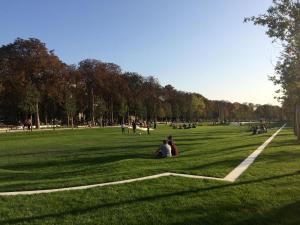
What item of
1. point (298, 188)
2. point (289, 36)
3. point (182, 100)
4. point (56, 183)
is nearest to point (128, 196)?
point (56, 183)

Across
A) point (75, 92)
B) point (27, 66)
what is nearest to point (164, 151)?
point (27, 66)

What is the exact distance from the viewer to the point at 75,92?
109250mm

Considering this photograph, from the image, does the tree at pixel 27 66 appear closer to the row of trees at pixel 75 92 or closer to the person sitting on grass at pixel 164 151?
the row of trees at pixel 75 92

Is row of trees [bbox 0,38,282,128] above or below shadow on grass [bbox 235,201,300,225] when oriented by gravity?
above

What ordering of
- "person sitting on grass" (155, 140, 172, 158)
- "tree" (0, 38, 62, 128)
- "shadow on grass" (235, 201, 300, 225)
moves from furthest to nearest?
"tree" (0, 38, 62, 128)
"person sitting on grass" (155, 140, 172, 158)
"shadow on grass" (235, 201, 300, 225)

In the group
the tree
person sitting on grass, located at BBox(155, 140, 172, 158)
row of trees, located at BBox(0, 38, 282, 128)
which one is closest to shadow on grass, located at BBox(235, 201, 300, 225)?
person sitting on grass, located at BBox(155, 140, 172, 158)

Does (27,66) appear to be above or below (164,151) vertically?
above

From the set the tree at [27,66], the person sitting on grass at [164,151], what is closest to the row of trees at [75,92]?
the tree at [27,66]

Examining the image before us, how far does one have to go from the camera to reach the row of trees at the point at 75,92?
267 ft

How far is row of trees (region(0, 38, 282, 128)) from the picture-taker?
81500 millimetres

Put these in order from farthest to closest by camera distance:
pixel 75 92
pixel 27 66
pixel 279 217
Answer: pixel 75 92, pixel 27 66, pixel 279 217

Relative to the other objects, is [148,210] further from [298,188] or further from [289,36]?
[289,36]

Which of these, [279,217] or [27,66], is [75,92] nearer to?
[27,66]

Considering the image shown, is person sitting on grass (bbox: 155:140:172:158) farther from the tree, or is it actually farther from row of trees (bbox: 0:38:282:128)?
the tree
